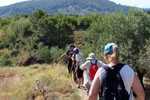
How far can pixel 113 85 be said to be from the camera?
2174 mm

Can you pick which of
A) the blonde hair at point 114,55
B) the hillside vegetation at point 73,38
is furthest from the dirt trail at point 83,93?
the blonde hair at point 114,55

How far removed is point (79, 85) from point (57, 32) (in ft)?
81.5

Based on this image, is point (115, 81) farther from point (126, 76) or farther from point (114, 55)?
point (114, 55)

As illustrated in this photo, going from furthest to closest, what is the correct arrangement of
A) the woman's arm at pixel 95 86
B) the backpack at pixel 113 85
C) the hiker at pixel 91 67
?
the hiker at pixel 91 67, the woman's arm at pixel 95 86, the backpack at pixel 113 85

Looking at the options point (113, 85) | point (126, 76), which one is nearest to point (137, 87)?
point (126, 76)

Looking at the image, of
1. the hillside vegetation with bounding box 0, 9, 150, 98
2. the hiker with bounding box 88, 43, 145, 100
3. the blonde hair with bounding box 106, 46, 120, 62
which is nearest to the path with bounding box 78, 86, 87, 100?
the hillside vegetation with bounding box 0, 9, 150, 98

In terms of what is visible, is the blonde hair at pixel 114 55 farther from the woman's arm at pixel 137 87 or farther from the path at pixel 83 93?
the path at pixel 83 93

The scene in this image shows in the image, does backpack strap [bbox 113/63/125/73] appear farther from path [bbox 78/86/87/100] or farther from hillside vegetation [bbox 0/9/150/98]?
hillside vegetation [bbox 0/9/150/98]

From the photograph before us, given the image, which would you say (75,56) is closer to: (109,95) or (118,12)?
(109,95)

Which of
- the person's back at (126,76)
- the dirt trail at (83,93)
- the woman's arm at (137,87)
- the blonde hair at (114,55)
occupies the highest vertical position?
the blonde hair at (114,55)

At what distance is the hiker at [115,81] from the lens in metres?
2.18

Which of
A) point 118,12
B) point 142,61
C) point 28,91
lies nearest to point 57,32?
point 118,12

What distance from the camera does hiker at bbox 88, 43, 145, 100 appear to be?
2.18 m

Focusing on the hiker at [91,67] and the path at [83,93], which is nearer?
the hiker at [91,67]
